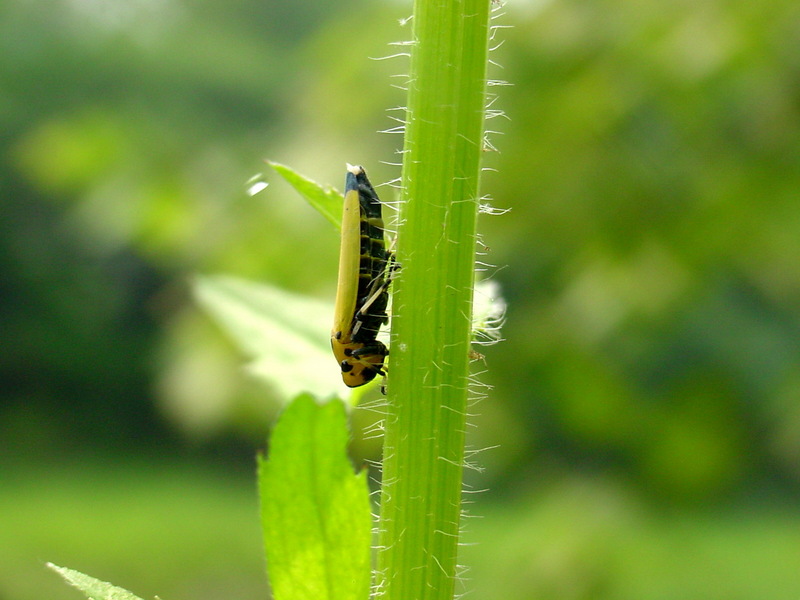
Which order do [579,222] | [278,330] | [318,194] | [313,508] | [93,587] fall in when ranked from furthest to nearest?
[579,222] → [278,330] → [318,194] → [313,508] → [93,587]

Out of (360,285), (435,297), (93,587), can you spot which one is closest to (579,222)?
(360,285)

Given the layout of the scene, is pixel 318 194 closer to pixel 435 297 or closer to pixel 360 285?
pixel 360 285

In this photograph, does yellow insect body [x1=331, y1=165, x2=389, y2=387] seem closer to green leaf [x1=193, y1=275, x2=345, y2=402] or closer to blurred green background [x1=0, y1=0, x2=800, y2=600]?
green leaf [x1=193, y1=275, x2=345, y2=402]

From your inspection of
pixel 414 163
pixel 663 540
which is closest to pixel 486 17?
pixel 414 163

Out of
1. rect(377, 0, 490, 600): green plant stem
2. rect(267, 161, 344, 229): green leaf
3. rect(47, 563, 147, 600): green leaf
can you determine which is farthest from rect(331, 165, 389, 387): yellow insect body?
rect(47, 563, 147, 600): green leaf

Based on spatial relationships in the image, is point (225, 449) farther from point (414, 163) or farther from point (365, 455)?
point (414, 163)

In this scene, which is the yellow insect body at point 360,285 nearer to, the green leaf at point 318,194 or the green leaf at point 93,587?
the green leaf at point 318,194
